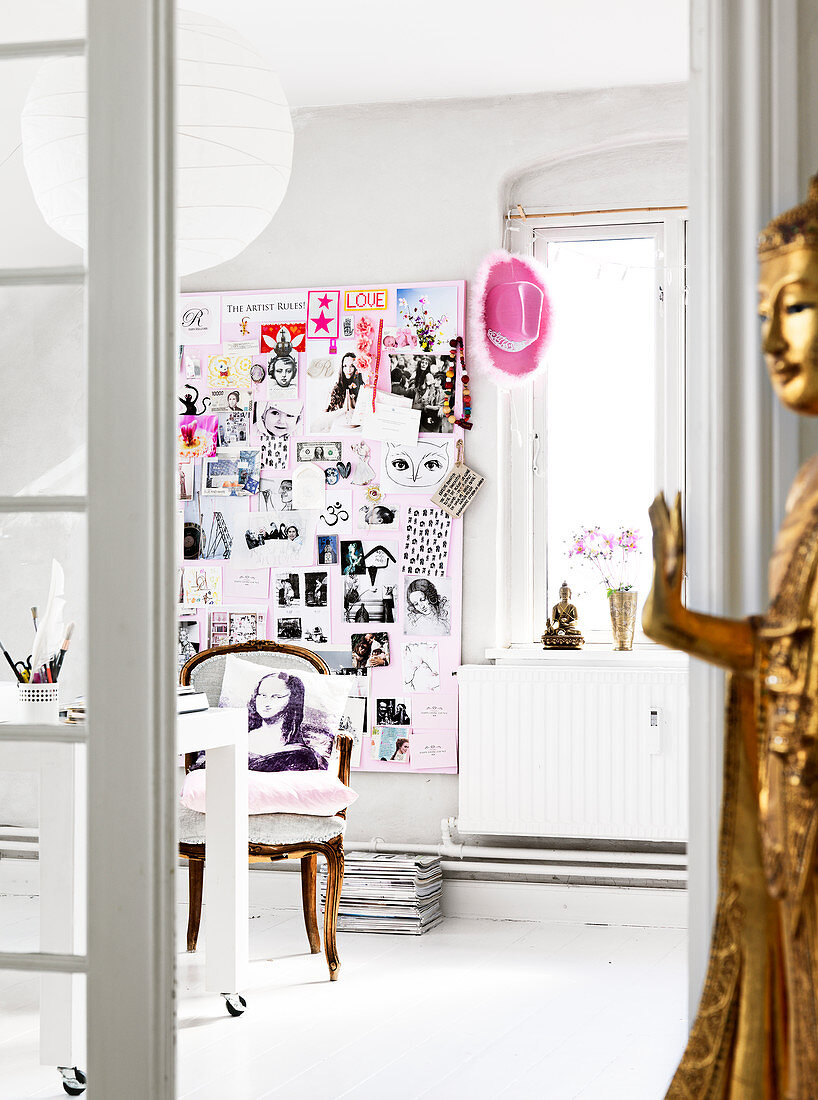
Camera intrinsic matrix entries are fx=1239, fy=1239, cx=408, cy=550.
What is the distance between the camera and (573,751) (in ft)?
14.0

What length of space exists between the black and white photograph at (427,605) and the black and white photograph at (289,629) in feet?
1.35

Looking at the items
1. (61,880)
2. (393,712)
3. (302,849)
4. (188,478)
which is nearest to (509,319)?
(188,478)

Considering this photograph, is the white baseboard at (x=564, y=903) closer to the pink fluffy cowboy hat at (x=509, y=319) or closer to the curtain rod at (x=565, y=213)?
the pink fluffy cowboy hat at (x=509, y=319)

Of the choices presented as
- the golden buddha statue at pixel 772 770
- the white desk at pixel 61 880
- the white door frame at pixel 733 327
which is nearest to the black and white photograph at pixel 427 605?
the white desk at pixel 61 880

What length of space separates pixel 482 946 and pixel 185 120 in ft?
9.08

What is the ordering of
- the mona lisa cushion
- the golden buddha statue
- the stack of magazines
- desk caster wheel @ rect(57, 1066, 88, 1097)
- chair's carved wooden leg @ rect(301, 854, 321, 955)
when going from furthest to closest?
the stack of magazines
the mona lisa cushion
chair's carved wooden leg @ rect(301, 854, 321, 955)
desk caster wheel @ rect(57, 1066, 88, 1097)
the golden buddha statue

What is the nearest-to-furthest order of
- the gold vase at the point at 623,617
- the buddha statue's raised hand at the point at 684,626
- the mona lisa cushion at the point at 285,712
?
the buddha statue's raised hand at the point at 684,626 < the mona lisa cushion at the point at 285,712 < the gold vase at the point at 623,617

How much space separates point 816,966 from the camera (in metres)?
1.22

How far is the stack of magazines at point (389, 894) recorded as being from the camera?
421 centimetres

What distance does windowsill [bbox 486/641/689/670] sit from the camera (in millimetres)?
4305

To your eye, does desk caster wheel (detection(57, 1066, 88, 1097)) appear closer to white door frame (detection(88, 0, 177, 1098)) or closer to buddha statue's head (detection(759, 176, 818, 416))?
white door frame (detection(88, 0, 177, 1098))

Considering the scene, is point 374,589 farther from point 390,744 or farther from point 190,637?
point 190,637

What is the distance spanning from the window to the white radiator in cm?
32

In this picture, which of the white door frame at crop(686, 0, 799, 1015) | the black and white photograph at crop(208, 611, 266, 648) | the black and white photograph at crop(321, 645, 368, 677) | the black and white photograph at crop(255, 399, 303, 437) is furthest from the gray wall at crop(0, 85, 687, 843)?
the white door frame at crop(686, 0, 799, 1015)
